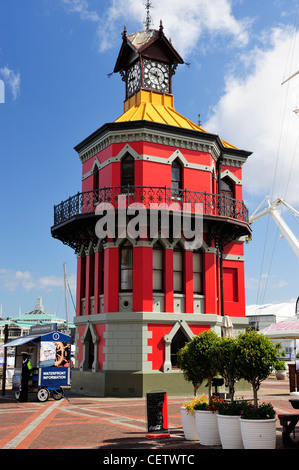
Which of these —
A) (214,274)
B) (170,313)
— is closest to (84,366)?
(170,313)

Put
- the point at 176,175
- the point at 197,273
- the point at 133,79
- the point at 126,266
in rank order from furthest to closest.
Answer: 1. the point at 133,79
2. the point at 176,175
3. the point at 197,273
4. the point at 126,266

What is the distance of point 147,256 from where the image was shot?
74.8 ft

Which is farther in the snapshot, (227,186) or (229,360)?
(227,186)

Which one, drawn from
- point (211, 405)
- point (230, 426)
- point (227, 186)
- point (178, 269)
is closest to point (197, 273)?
point (178, 269)

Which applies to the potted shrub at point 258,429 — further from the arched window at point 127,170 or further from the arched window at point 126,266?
the arched window at point 127,170

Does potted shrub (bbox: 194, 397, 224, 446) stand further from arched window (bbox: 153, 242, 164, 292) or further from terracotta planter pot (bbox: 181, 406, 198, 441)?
arched window (bbox: 153, 242, 164, 292)

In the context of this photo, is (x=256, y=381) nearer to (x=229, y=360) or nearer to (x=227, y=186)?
(x=229, y=360)

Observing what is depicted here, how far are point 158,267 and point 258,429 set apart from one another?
14331mm

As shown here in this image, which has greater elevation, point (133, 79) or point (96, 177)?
point (133, 79)

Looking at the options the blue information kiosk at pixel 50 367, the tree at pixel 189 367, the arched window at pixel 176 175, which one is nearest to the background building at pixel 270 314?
the arched window at pixel 176 175

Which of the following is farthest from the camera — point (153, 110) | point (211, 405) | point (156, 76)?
point (156, 76)

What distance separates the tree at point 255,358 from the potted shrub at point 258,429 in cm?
51

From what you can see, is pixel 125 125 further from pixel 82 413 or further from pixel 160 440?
pixel 160 440

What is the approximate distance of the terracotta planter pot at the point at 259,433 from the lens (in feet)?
30.1
